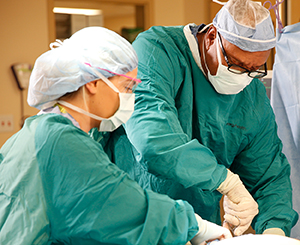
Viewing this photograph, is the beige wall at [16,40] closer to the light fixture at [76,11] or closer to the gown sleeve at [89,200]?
the light fixture at [76,11]

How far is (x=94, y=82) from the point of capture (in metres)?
1.02

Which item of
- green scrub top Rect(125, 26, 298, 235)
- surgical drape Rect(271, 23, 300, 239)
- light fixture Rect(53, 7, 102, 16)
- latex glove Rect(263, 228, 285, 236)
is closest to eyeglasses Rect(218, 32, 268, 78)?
green scrub top Rect(125, 26, 298, 235)

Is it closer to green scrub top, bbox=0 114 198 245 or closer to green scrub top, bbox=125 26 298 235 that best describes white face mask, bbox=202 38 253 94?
green scrub top, bbox=125 26 298 235

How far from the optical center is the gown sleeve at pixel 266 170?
1442 mm

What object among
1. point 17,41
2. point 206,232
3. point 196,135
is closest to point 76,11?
point 17,41

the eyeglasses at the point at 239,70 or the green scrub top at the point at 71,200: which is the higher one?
the eyeglasses at the point at 239,70

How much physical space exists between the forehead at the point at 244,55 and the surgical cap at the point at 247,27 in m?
0.02

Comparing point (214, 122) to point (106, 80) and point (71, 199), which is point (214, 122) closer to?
point (106, 80)

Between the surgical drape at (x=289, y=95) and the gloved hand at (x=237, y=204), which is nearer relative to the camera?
the gloved hand at (x=237, y=204)

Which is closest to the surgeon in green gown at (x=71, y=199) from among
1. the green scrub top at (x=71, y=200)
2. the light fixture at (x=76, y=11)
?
the green scrub top at (x=71, y=200)

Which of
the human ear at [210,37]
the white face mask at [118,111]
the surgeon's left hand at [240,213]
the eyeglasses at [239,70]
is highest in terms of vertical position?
the human ear at [210,37]

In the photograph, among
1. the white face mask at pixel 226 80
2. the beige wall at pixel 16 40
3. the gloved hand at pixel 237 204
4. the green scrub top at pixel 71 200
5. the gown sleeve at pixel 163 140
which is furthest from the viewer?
the beige wall at pixel 16 40

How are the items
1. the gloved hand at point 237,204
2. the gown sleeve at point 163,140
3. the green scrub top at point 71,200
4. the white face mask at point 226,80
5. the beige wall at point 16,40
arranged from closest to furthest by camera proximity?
the green scrub top at point 71,200
the gown sleeve at point 163,140
the gloved hand at point 237,204
the white face mask at point 226,80
the beige wall at point 16,40

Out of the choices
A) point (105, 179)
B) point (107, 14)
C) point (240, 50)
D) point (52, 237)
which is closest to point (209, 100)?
point (240, 50)
